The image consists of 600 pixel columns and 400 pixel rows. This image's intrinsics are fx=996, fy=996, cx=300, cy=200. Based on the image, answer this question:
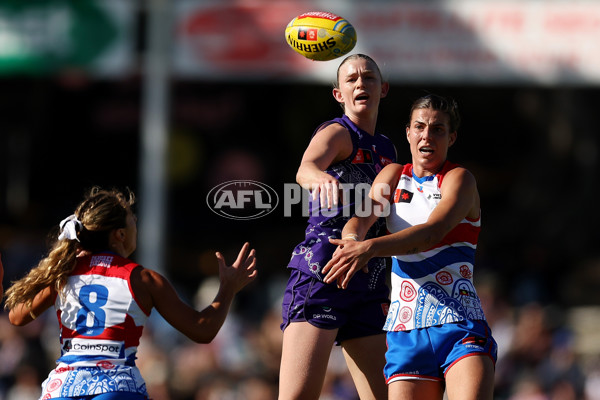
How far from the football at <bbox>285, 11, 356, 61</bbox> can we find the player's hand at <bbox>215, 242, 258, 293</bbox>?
120 cm

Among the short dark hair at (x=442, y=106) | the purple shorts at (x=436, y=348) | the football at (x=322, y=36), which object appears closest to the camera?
the purple shorts at (x=436, y=348)

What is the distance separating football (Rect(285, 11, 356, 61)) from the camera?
5.32 metres

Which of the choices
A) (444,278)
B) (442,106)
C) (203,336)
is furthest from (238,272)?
(442,106)

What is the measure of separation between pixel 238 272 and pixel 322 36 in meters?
1.38

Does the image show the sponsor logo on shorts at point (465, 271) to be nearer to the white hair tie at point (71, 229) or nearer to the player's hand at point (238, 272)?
the player's hand at point (238, 272)

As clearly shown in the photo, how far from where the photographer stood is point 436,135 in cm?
463

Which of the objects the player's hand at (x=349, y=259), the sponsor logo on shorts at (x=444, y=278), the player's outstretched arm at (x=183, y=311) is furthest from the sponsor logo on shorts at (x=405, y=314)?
the player's outstretched arm at (x=183, y=311)

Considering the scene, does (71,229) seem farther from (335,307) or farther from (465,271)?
(465,271)

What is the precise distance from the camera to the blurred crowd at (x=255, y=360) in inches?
377

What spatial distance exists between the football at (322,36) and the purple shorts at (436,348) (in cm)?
165

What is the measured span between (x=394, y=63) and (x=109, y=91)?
270 inches

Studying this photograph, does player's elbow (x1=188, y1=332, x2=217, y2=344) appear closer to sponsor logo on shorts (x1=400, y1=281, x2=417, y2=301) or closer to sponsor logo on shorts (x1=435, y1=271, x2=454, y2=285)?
sponsor logo on shorts (x1=400, y1=281, x2=417, y2=301)

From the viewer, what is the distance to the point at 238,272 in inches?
190

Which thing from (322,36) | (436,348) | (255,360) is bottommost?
(255,360)
